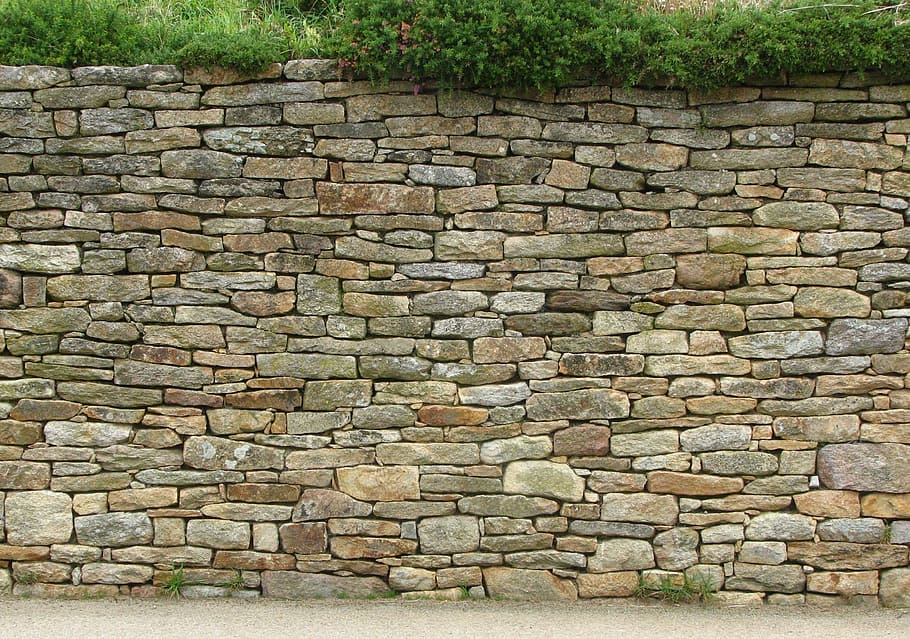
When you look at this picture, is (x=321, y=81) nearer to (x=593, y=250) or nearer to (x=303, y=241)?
(x=303, y=241)

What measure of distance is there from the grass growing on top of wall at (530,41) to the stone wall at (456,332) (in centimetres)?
14

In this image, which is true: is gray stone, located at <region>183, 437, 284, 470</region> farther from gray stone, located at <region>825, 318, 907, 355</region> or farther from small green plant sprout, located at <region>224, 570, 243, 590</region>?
gray stone, located at <region>825, 318, 907, 355</region>

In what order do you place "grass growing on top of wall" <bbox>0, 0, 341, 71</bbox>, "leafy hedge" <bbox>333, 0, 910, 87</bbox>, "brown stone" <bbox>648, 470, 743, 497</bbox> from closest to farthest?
"leafy hedge" <bbox>333, 0, 910, 87</bbox>
"grass growing on top of wall" <bbox>0, 0, 341, 71</bbox>
"brown stone" <bbox>648, 470, 743, 497</bbox>

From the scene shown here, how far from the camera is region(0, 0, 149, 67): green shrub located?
12.6 ft

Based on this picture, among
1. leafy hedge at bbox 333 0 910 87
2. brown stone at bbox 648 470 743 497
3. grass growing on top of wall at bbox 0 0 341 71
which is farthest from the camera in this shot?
brown stone at bbox 648 470 743 497

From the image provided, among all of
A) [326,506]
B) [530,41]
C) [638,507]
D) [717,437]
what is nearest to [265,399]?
[326,506]

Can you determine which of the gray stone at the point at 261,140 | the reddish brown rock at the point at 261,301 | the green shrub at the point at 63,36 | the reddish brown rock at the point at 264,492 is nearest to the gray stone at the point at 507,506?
the reddish brown rock at the point at 264,492

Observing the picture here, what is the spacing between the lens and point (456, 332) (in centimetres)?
390

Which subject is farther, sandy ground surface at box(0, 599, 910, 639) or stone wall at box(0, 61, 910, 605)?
stone wall at box(0, 61, 910, 605)

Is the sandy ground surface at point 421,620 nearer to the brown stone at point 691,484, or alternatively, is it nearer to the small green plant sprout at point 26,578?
the small green plant sprout at point 26,578

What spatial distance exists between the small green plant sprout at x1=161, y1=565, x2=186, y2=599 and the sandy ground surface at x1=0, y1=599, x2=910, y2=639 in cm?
5

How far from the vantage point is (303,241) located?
388 cm

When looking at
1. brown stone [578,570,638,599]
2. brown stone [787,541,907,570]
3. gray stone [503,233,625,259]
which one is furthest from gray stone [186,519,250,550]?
brown stone [787,541,907,570]

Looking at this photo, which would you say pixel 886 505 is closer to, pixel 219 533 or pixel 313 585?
pixel 313 585
